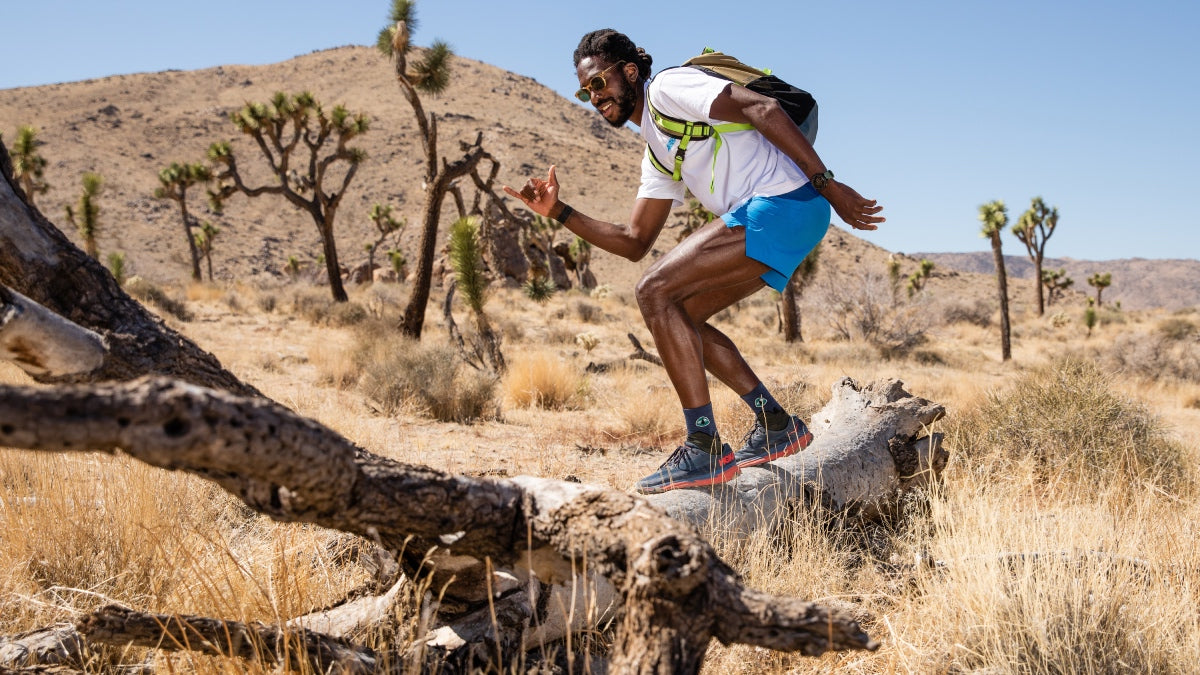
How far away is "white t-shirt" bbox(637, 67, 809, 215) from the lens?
3043 mm

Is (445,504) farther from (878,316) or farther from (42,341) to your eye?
(878,316)

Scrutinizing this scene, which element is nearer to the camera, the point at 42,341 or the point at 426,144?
the point at 42,341

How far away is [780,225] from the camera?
10.1 ft

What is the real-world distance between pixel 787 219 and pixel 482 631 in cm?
198

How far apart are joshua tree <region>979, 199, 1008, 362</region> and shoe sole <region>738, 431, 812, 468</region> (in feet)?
59.6

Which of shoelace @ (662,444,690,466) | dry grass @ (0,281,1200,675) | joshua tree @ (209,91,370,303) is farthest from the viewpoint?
joshua tree @ (209,91,370,303)

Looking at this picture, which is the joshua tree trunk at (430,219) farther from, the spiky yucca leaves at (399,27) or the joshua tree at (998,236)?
the joshua tree at (998,236)

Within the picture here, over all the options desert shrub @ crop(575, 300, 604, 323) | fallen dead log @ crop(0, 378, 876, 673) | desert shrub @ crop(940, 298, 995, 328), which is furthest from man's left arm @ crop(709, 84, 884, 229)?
desert shrub @ crop(940, 298, 995, 328)

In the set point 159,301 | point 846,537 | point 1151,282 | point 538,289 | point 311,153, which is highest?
point 1151,282

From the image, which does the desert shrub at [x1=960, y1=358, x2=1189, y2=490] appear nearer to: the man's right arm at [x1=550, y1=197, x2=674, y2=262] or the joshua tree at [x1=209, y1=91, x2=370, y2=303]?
the man's right arm at [x1=550, y1=197, x2=674, y2=262]

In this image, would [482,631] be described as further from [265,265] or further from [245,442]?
[265,265]

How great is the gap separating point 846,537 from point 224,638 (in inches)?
112

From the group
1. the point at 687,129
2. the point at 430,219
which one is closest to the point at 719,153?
the point at 687,129

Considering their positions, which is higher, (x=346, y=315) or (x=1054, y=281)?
(x=1054, y=281)
